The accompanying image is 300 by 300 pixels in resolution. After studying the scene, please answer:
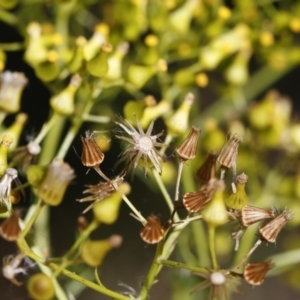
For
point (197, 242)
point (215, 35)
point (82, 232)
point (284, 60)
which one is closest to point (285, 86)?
point (284, 60)

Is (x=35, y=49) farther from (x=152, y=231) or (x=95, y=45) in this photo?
(x=152, y=231)

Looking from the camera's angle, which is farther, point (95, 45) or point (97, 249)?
point (95, 45)

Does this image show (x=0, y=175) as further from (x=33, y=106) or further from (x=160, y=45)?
(x=33, y=106)

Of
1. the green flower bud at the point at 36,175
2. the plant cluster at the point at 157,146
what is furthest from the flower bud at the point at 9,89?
the green flower bud at the point at 36,175

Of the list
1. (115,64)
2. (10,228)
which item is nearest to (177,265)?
(10,228)

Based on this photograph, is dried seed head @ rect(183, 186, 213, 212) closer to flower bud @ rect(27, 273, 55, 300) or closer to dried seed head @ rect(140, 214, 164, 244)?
dried seed head @ rect(140, 214, 164, 244)

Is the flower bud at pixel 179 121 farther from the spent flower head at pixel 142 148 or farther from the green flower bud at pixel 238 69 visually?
the green flower bud at pixel 238 69

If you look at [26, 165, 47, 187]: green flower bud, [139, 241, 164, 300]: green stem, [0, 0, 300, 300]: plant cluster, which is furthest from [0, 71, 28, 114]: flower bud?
[139, 241, 164, 300]: green stem
